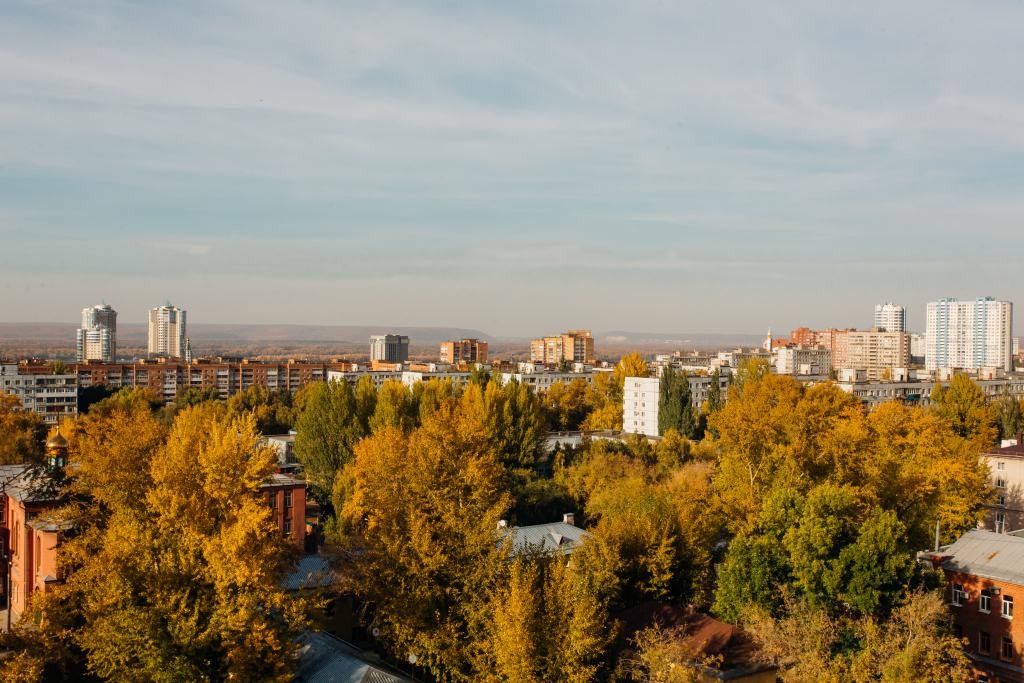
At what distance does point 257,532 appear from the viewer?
1795 cm

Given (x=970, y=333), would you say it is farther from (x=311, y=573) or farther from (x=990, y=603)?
(x=311, y=573)

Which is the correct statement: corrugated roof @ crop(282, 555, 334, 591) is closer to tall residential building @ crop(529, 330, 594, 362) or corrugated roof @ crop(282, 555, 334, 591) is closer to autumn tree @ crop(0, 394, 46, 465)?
autumn tree @ crop(0, 394, 46, 465)

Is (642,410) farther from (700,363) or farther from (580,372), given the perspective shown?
(700,363)

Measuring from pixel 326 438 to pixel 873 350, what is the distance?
13650cm

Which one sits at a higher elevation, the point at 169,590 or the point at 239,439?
the point at 239,439

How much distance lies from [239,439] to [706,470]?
22.3 m

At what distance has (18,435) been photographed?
47500 millimetres

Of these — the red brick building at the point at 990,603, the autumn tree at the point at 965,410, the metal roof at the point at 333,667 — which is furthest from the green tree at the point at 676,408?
the metal roof at the point at 333,667

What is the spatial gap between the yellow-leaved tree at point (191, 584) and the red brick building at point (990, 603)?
1798 centimetres

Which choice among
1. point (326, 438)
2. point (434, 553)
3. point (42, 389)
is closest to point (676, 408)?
point (326, 438)

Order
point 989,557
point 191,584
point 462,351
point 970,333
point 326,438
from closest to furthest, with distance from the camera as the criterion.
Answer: point 191,584 → point 989,557 → point 326,438 → point 462,351 → point 970,333

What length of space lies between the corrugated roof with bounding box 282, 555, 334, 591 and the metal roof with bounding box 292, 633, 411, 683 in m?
2.53

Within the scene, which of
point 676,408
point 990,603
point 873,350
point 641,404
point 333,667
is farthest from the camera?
point 873,350

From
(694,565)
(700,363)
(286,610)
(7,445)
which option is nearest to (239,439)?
(286,610)
